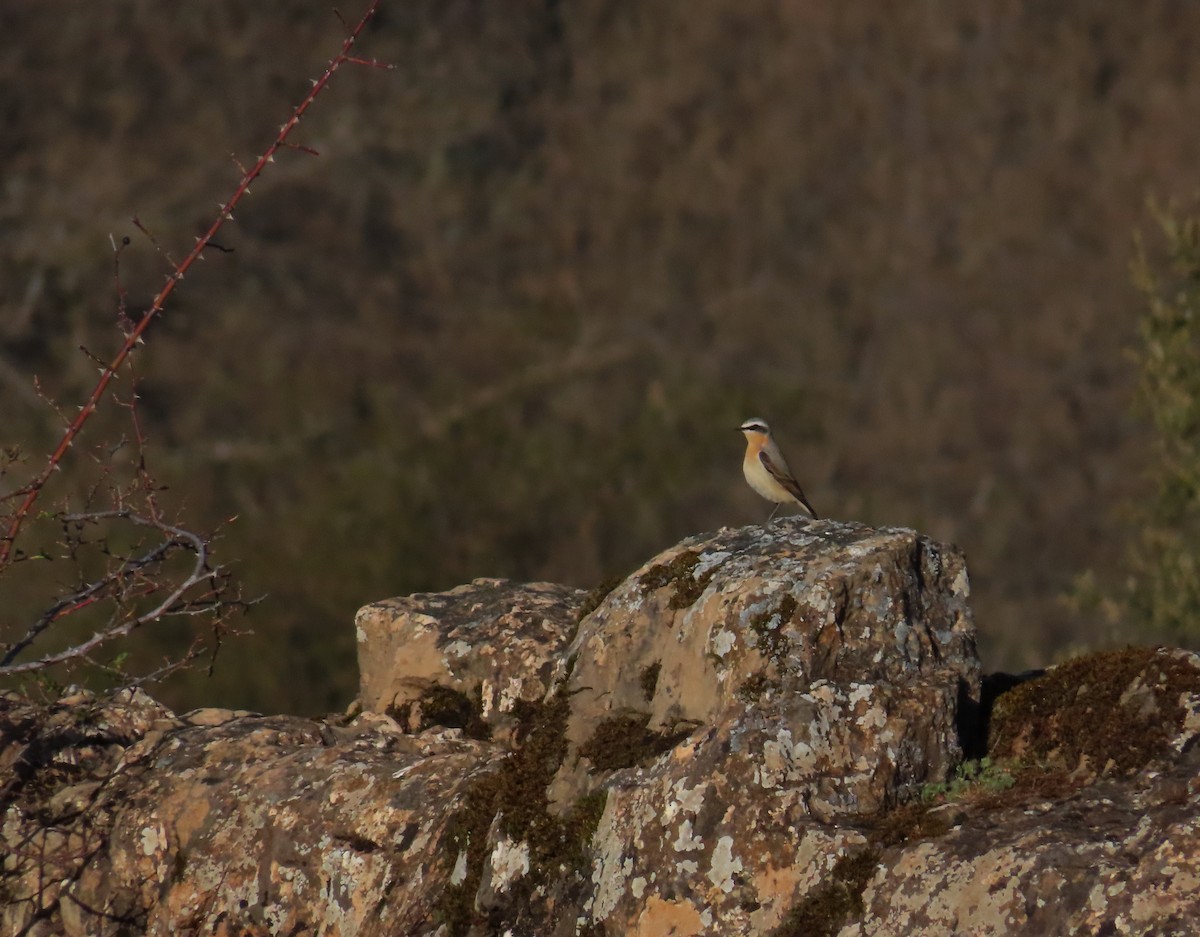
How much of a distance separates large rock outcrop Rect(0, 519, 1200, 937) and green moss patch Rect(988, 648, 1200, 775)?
12 millimetres

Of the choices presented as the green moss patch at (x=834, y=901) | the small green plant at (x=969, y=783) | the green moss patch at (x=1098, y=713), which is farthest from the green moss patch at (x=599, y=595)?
the green moss patch at (x=834, y=901)

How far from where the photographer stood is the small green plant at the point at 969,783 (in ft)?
17.2

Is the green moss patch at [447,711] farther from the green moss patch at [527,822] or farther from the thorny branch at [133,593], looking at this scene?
the thorny branch at [133,593]

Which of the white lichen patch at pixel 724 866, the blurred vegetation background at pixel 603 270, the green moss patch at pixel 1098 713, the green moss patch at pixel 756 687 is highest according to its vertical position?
the blurred vegetation background at pixel 603 270

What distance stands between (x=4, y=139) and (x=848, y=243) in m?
17.4

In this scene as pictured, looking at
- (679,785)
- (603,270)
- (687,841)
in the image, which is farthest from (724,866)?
(603,270)

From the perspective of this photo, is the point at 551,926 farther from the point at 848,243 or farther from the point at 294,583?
the point at 848,243

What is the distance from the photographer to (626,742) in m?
5.74

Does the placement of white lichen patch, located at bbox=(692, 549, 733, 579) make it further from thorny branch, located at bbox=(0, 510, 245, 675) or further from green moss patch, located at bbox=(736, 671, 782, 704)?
thorny branch, located at bbox=(0, 510, 245, 675)

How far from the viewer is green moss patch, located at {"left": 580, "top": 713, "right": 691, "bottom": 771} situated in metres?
5.59

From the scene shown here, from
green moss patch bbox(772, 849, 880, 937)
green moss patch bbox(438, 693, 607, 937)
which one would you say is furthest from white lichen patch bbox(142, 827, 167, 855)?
green moss patch bbox(772, 849, 880, 937)

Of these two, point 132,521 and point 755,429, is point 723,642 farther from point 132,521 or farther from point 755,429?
point 755,429

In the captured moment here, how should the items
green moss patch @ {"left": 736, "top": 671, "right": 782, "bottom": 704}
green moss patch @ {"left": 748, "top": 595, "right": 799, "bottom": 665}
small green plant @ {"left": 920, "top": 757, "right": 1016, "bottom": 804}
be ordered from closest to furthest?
small green plant @ {"left": 920, "top": 757, "right": 1016, "bottom": 804} < green moss patch @ {"left": 736, "top": 671, "right": 782, "bottom": 704} < green moss patch @ {"left": 748, "top": 595, "right": 799, "bottom": 665}

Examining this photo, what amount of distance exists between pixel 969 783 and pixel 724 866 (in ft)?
2.87
